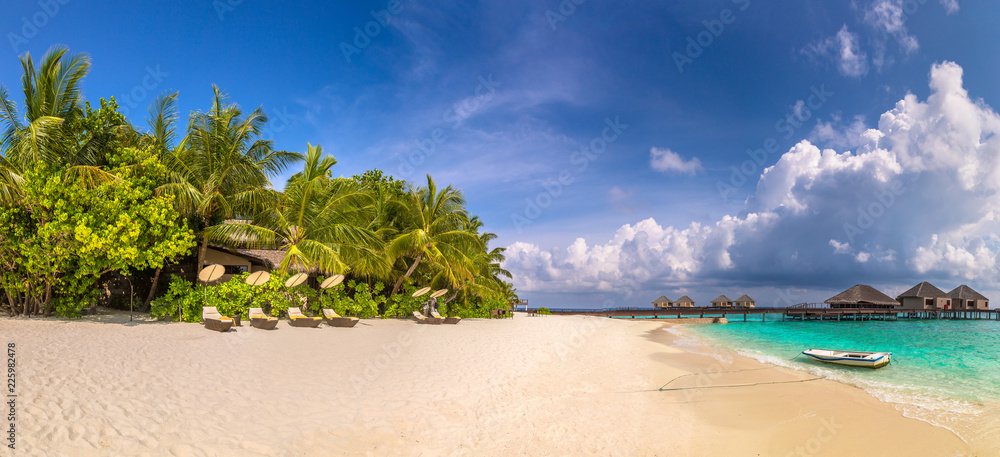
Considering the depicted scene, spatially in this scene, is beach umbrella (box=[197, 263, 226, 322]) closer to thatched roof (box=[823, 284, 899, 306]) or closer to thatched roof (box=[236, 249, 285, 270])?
thatched roof (box=[236, 249, 285, 270])

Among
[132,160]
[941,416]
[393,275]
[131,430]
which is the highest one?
[132,160]

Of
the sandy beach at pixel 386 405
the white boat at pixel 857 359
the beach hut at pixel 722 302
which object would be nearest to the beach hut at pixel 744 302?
the beach hut at pixel 722 302

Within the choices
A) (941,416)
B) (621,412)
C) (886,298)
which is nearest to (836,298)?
(886,298)

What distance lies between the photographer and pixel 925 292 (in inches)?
2216

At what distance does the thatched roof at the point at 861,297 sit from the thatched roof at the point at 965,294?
9.49 m

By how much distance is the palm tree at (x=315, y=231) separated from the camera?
14.9 m

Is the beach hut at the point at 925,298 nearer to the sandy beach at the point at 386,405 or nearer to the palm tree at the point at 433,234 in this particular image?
the sandy beach at the point at 386,405

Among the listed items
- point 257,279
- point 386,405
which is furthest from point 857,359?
point 257,279

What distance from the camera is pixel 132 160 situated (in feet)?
41.7

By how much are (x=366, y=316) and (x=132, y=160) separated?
9.00m

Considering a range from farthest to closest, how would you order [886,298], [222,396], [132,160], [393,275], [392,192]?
1. [886,298]
2. [392,192]
3. [393,275]
4. [132,160]
5. [222,396]

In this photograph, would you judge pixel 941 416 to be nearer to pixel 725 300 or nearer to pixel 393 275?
pixel 393 275

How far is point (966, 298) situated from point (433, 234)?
71.6 metres

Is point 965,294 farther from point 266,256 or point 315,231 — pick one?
point 266,256
